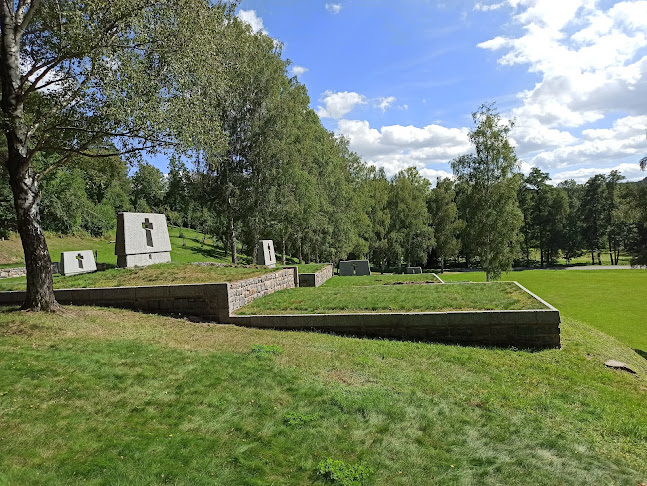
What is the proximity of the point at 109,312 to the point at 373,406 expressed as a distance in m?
7.90

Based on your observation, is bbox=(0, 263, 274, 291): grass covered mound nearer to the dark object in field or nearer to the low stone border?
the low stone border

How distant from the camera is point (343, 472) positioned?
12.3 ft

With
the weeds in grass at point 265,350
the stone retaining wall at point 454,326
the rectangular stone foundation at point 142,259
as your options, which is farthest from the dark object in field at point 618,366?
the rectangular stone foundation at point 142,259

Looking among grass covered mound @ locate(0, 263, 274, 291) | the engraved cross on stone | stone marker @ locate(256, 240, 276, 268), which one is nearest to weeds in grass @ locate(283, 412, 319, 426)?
grass covered mound @ locate(0, 263, 274, 291)

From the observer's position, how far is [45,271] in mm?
A: 9188

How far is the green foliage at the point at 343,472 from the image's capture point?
3643 millimetres

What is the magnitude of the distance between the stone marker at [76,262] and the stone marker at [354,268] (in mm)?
14103

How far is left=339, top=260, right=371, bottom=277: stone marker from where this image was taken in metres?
25.3

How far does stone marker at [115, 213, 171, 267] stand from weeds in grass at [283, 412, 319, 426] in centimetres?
1122

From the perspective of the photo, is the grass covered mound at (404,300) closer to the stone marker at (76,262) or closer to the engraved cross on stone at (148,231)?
the engraved cross on stone at (148,231)

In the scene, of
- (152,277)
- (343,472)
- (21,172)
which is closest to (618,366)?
(343,472)

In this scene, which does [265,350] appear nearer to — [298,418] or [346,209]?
[298,418]

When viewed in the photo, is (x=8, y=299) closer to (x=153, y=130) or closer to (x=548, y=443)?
(x=153, y=130)

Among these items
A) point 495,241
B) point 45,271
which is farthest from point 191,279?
point 495,241
